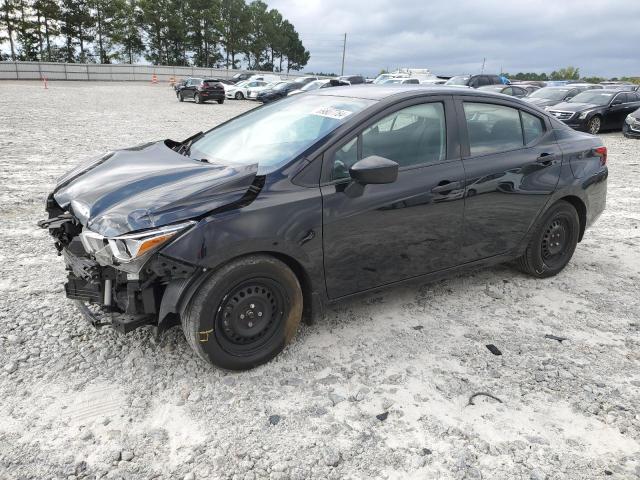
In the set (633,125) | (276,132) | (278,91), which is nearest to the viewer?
(276,132)

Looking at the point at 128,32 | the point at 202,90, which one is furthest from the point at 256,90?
the point at 128,32

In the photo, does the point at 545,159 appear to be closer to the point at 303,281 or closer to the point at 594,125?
the point at 303,281

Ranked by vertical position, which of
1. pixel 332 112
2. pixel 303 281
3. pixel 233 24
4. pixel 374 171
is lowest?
pixel 303 281

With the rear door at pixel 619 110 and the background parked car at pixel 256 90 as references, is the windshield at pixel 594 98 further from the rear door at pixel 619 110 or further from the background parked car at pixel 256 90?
the background parked car at pixel 256 90

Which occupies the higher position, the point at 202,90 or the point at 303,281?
the point at 303,281

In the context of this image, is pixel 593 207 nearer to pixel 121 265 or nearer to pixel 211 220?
pixel 211 220

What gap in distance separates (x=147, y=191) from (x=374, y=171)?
133 centimetres

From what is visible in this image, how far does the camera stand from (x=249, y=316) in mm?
3047

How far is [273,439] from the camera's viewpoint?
258 centimetres

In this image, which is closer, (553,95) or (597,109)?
(597,109)

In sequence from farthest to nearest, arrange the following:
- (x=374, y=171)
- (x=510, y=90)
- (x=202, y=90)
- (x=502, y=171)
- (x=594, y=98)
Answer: (x=202, y=90), (x=510, y=90), (x=594, y=98), (x=502, y=171), (x=374, y=171)

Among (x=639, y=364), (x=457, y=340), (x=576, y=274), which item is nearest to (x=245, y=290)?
(x=457, y=340)

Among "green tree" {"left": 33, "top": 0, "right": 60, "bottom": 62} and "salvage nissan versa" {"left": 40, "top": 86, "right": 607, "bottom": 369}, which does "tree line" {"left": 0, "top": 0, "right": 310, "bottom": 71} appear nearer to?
"green tree" {"left": 33, "top": 0, "right": 60, "bottom": 62}

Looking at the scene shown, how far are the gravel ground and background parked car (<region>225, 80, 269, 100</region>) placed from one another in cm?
3101
